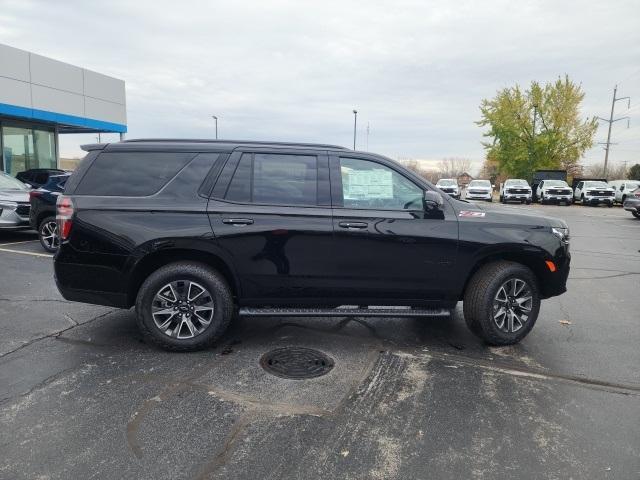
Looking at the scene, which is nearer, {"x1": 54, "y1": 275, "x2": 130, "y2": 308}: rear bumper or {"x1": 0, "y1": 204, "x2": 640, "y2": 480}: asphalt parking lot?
{"x1": 0, "y1": 204, "x2": 640, "y2": 480}: asphalt parking lot

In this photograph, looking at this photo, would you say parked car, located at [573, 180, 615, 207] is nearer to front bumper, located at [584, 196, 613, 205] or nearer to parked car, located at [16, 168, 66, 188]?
front bumper, located at [584, 196, 613, 205]

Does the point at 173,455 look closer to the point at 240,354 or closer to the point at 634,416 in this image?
the point at 240,354

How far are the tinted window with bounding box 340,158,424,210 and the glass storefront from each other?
67.0 ft

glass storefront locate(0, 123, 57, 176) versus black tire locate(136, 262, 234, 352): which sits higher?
glass storefront locate(0, 123, 57, 176)

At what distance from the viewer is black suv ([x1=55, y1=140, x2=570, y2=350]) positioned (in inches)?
172

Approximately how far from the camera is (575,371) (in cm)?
424

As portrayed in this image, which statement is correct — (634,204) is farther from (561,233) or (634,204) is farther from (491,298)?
(491,298)

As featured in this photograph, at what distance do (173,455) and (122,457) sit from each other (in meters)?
0.29

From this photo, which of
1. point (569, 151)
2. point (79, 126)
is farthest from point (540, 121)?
point (79, 126)

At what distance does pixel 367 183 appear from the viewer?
4.62m

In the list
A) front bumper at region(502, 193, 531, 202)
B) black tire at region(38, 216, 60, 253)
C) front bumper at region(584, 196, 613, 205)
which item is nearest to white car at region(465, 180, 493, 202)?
front bumper at region(502, 193, 531, 202)

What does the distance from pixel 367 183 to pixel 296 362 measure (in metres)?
1.76

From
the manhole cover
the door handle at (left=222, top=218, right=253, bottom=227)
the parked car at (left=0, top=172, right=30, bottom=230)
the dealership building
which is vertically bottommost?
the manhole cover

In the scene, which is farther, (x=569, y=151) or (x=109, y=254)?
(x=569, y=151)
